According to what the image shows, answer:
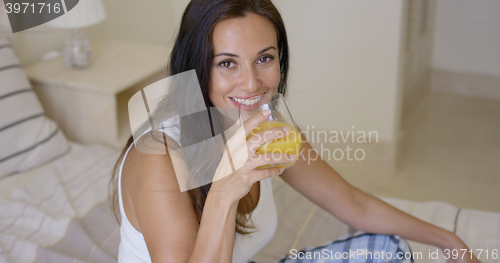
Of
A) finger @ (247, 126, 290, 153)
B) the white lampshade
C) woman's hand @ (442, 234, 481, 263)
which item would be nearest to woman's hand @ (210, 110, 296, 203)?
finger @ (247, 126, 290, 153)

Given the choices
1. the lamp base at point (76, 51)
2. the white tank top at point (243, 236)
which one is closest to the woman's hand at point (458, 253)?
the white tank top at point (243, 236)

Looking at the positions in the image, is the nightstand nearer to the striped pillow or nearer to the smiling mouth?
the striped pillow

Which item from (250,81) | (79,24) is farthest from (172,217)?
(79,24)

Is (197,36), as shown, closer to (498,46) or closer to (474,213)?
(474,213)

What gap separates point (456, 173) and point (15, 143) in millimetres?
2075

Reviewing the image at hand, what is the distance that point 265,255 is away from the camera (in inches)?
55.0

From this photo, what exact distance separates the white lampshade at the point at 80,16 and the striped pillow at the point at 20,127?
0.90ft

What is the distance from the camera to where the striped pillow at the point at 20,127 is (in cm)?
159

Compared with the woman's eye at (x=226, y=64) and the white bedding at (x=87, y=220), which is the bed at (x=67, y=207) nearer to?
the white bedding at (x=87, y=220)

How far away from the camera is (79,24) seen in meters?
1.94

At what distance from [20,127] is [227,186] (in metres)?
1.11

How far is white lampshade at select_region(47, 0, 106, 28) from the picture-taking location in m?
1.94

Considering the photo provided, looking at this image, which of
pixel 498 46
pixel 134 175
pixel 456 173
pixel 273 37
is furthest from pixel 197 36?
pixel 498 46

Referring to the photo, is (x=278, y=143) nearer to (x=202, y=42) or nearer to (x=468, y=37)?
(x=202, y=42)
